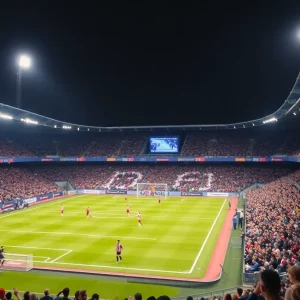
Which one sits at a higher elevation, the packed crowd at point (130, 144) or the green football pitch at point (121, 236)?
the packed crowd at point (130, 144)

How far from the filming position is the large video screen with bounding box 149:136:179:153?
6738 cm

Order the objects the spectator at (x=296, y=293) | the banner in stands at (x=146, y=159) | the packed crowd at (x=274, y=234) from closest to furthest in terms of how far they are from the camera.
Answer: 1. the spectator at (x=296, y=293)
2. the packed crowd at (x=274, y=234)
3. the banner in stands at (x=146, y=159)

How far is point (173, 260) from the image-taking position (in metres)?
22.2

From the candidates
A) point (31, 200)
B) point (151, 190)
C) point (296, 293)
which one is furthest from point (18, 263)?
point (151, 190)

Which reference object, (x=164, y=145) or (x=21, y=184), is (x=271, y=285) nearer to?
(x=21, y=184)

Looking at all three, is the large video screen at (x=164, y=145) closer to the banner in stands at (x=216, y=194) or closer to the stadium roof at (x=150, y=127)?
the stadium roof at (x=150, y=127)

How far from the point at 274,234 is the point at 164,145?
4725 centimetres

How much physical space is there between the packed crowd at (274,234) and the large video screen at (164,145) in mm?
33362

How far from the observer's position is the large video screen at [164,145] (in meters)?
67.4

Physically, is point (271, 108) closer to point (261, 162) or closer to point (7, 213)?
point (261, 162)

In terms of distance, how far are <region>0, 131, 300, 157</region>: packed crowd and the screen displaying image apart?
70.6 inches

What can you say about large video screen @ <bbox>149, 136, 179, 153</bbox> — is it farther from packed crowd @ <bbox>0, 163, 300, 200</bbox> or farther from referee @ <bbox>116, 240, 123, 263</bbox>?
referee @ <bbox>116, 240, 123, 263</bbox>

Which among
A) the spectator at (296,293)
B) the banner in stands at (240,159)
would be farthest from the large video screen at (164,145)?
the spectator at (296,293)

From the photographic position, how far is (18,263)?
20.9m
